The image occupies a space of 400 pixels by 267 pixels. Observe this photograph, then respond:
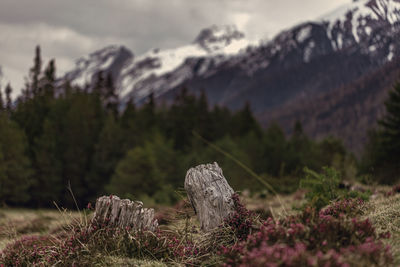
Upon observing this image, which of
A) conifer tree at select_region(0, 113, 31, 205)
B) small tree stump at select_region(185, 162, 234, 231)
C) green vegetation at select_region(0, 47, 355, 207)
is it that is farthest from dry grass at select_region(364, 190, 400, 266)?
→ conifer tree at select_region(0, 113, 31, 205)

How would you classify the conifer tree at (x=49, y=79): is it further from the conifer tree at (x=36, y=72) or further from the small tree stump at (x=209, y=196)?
the small tree stump at (x=209, y=196)

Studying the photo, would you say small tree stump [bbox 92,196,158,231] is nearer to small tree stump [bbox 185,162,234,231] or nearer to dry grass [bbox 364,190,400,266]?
small tree stump [bbox 185,162,234,231]

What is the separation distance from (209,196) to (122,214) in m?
1.28

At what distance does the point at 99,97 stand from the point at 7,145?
20830 millimetres

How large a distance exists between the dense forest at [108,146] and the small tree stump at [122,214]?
34.4 meters

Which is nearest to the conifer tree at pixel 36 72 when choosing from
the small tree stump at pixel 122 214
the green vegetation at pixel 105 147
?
the green vegetation at pixel 105 147

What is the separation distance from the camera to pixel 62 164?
54625 millimetres

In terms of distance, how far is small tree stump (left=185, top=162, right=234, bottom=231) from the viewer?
487cm

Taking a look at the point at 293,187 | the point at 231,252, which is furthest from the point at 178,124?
the point at 231,252

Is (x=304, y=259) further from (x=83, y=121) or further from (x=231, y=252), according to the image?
(x=83, y=121)

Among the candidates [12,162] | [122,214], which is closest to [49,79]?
[12,162]

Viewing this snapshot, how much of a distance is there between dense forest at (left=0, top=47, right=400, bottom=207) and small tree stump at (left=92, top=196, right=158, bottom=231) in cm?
3441

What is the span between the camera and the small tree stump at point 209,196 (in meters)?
4.87

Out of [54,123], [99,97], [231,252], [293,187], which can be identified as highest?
[99,97]
